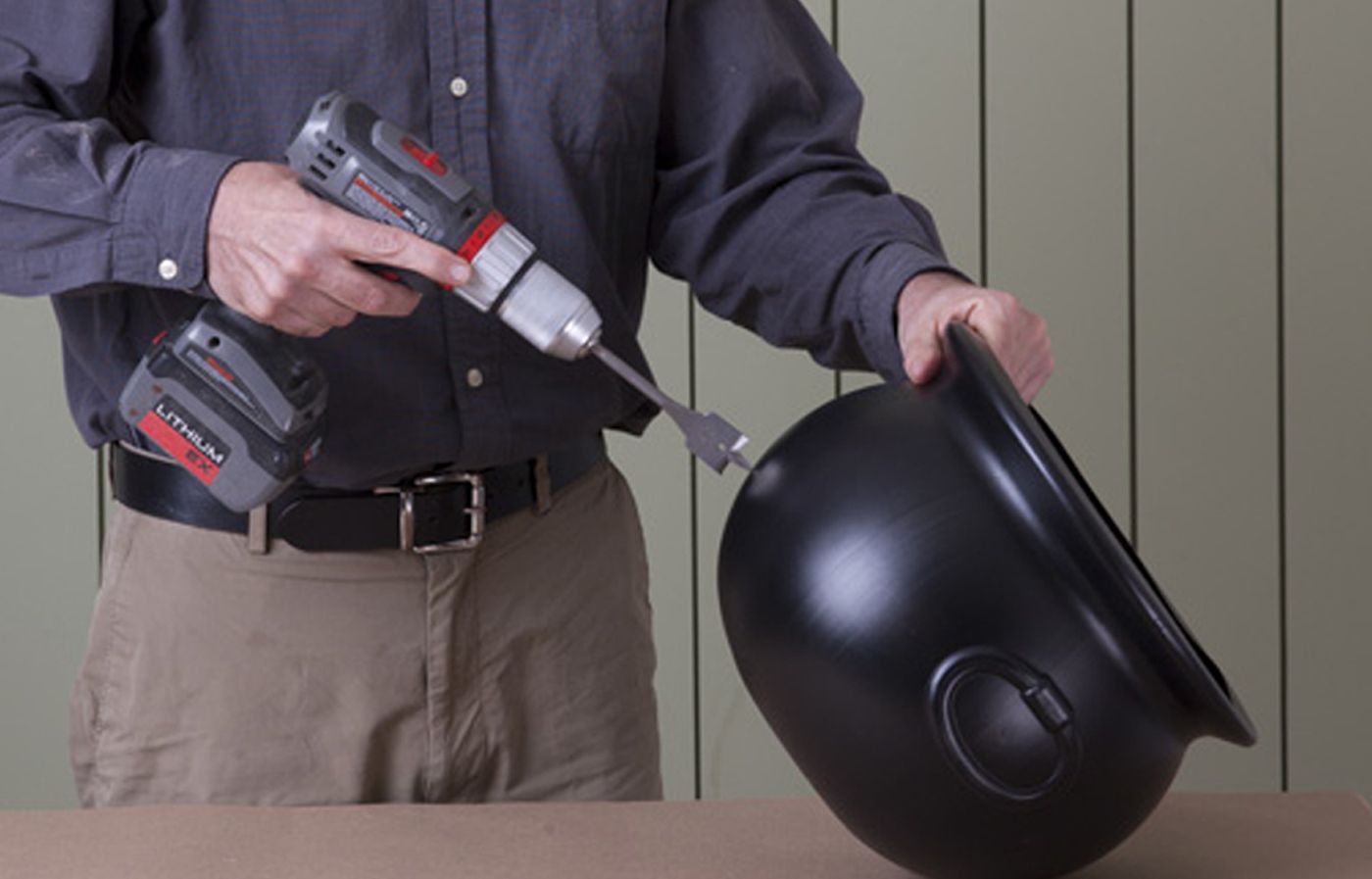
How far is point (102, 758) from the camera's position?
62.6 inches

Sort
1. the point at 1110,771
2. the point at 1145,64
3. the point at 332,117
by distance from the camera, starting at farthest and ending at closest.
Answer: the point at 1145,64 < the point at 332,117 < the point at 1110,771

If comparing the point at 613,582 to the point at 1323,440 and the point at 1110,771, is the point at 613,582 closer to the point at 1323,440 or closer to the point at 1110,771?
the point at 1110,771

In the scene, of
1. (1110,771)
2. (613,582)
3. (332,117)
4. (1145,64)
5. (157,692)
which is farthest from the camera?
(1145,64)

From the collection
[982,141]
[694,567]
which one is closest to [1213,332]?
[982,141]

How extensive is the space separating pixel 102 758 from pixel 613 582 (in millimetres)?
405

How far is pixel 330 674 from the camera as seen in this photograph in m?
1.55

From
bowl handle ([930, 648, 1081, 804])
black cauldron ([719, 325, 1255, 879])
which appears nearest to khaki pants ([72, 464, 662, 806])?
black cauldron ([719, 325, 1255, 879])

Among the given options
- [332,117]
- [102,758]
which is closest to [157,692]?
[102,758]

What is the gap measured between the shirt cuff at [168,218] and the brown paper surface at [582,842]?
332mm

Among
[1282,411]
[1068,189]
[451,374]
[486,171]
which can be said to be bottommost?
[1282,411]

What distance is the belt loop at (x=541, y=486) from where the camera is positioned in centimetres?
161

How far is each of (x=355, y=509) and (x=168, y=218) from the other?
0.97ft

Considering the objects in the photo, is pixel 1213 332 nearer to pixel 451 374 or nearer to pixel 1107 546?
pixel 451 374

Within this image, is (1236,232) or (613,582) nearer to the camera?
(613,582)
